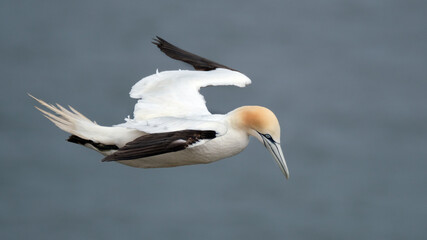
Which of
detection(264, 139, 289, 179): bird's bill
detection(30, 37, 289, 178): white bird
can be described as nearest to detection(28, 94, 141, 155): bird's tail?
detection(30, 37, 289, 178): white bird

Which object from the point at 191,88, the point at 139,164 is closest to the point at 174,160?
the point at 139,164

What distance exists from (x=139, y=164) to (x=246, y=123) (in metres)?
1.05

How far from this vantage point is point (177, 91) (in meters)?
9.51

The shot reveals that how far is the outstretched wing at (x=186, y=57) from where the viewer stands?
1031cm

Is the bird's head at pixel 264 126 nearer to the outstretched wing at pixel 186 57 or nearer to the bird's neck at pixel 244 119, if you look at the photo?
the bird's neck at pixel 244 119

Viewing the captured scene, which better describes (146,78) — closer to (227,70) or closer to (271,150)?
(227,70)

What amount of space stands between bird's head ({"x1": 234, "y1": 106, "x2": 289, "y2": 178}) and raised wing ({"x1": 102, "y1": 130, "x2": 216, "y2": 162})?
1.82 ft

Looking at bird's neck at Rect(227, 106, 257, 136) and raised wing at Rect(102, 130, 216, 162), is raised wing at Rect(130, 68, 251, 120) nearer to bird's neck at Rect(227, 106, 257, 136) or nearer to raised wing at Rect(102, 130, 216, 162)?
bird's neck at Rect(227, 106, 257, 136)

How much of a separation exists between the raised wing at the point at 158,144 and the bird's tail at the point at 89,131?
749mm

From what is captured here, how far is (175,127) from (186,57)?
8.17ft

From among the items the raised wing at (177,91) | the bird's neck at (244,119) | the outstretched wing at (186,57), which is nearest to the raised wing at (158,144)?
the bird's neck at (244,119)

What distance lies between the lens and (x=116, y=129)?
8.78m

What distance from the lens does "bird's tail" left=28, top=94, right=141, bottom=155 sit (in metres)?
8.72

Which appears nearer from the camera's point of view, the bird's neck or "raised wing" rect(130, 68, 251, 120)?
the bird's neck
